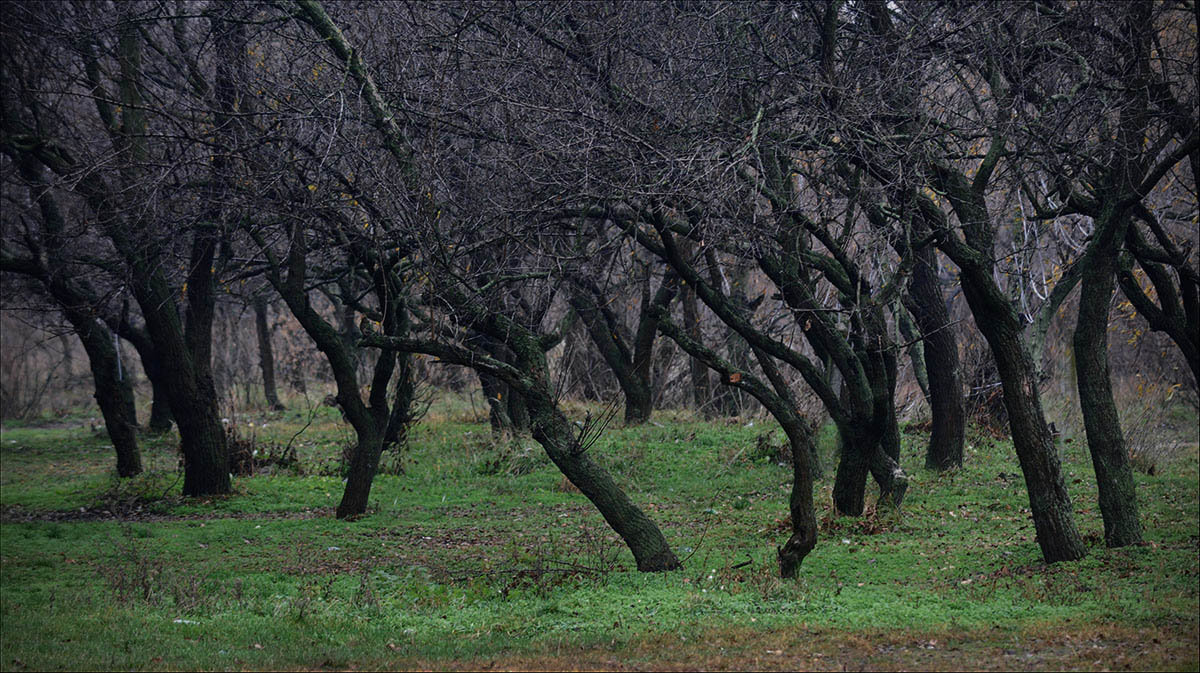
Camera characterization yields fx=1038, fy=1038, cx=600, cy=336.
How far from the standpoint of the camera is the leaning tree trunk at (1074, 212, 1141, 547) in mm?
9539

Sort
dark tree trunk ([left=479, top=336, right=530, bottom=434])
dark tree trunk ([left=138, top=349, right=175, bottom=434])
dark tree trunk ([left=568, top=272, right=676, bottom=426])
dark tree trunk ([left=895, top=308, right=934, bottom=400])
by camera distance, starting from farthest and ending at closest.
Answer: dark tree trunk ([left=138, top=349, right=175, bottom=434])
dark tree trunk ([left=568, top=272, right=676, bottom=426])
dark tree trunk ([left=479, top=336, right=530, bottom=434])
dark tree trunk ([left=895, top=308, right=934, bottom=400])

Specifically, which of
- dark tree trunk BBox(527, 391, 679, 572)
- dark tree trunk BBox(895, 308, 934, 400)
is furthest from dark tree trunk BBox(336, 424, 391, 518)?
dark tree trunk BBox(895, 308, 934, 400)

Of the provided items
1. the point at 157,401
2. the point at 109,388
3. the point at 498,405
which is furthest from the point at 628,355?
the point at 157,401

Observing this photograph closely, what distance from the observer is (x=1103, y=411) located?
31.5 ft

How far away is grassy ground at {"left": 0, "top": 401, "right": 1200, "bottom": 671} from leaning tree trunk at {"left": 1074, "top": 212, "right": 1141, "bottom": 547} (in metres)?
0.37

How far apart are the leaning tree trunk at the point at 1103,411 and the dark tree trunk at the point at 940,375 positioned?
496 centimetres

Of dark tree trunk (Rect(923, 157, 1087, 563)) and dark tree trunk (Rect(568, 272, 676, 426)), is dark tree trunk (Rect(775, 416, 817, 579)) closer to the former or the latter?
dark tree trunk (Rect(923, 157, 1087, 563))

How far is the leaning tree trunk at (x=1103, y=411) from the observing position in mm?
9539

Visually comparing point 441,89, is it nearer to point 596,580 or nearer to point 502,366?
point 502,366

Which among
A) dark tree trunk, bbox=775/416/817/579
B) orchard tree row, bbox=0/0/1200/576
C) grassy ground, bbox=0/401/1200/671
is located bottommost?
grassy ground, bbox=0/401/1200/671

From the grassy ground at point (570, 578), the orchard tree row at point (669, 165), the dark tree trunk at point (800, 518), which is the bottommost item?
the grassy ground at point (570, 578)

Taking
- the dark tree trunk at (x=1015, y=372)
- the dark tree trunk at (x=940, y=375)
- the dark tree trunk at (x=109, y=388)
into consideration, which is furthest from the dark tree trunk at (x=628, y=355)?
the dark tree trunk at (x=1015, y=372)

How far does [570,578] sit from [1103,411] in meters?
5.15

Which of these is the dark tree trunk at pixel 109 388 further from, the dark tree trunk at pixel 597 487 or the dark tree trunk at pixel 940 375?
the dark tree trunk at pixel 940 375
